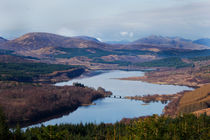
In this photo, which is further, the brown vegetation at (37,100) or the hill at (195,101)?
the hill at (195,101)

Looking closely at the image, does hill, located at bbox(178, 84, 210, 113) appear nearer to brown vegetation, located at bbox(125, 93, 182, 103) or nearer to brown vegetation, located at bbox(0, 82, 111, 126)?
brown vegetation, located at bbox(125, 93, 182, 103)

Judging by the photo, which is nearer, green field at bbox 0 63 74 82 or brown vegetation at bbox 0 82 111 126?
brown vegetation at bbox 0 82 111 126

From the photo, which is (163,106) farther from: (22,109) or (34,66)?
(34,66)

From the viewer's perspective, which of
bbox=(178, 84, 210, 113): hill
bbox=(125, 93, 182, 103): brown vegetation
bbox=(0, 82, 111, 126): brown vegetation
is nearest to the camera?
bbox=(0, 82, 111, 126): brown vegetation

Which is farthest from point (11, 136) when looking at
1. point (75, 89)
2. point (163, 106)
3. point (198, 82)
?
point (198, 82)

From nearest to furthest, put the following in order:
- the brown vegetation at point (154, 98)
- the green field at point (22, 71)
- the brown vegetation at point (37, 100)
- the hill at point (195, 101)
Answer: the brown vegetation at point (37, 100)
the hill at point (195, 101)
the brown vegetation at point (154, 98)
the green field at point (22, 71)

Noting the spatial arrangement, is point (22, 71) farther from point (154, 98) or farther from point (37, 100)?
point (154, 98)

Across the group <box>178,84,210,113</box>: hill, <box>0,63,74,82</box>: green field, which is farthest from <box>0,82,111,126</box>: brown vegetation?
<box>178,84,210,113</box>: hill

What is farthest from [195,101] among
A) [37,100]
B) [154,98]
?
[37,100]

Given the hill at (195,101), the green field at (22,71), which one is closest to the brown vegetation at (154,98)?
the hill at (195,101)

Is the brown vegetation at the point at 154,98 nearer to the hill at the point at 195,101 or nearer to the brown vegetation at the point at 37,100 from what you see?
the hill at the point at 195,101

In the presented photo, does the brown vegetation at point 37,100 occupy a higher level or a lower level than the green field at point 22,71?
lower

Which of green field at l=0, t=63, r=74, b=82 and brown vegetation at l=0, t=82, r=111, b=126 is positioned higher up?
green field at l=0, t=63, r=74, b=82
